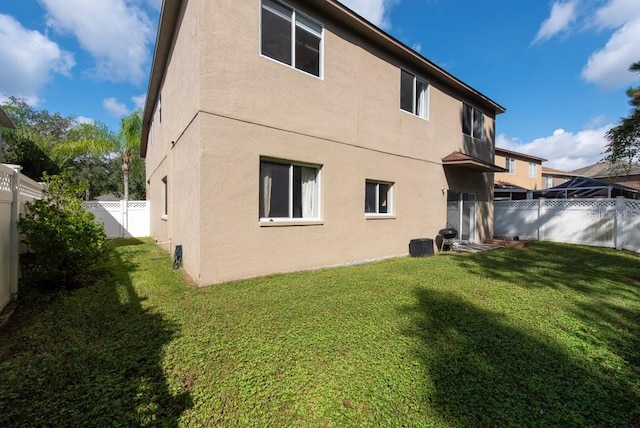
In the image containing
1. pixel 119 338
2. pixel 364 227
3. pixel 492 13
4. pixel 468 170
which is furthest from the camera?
pixel 468 170

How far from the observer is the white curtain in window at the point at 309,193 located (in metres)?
6.85

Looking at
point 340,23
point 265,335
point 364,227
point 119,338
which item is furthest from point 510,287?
point 340,23

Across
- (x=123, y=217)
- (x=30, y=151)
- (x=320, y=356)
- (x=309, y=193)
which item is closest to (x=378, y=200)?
(x=309, y=193)

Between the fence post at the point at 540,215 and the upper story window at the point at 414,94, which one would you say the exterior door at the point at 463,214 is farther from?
the fence post at the point at 540,215

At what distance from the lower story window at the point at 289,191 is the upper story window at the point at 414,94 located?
4.65 metres

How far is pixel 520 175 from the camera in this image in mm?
26906

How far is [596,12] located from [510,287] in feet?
34.3

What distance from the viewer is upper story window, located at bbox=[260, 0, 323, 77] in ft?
20.0

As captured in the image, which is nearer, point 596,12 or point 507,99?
point 596,12

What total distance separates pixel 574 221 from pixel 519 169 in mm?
17026

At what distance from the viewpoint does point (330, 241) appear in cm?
720

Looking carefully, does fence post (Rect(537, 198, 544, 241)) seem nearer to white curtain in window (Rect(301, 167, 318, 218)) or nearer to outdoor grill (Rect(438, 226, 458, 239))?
outdoor grill (Rect(438, 226, 458, 239))

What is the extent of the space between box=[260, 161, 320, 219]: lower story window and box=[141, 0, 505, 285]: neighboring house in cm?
3

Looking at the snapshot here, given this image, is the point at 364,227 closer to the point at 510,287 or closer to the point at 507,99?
the point at 510,287
